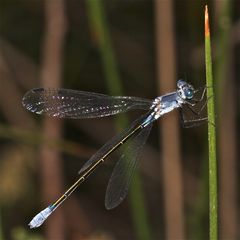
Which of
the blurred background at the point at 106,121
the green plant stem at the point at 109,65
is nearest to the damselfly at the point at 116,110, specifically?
the green plant stem at the point at 109,65

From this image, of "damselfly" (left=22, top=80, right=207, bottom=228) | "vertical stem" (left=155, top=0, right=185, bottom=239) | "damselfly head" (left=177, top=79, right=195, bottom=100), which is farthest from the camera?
"vertical stem" (left=155, top=0, right=185, bottom=239)

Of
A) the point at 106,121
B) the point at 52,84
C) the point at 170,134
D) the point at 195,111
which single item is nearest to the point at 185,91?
the point at 195,111

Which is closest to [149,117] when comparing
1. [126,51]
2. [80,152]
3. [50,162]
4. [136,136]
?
[136,136]

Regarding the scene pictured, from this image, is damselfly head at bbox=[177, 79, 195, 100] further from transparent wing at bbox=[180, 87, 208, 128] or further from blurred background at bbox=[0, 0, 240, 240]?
blurred background at bbox=[0, 0, 240, 240]

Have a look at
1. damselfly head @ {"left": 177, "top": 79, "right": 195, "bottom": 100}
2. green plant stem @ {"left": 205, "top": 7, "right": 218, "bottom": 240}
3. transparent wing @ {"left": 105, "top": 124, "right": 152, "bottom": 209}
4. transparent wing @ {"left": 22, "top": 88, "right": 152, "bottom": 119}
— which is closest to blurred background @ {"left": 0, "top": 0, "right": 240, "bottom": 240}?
transparent wing @ {"left": 22, "top": 88, "right": 152, "bottom": 119}

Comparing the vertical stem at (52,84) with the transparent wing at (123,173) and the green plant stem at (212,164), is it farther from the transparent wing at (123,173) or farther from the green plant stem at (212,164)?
the green plant stem at (212,164)
